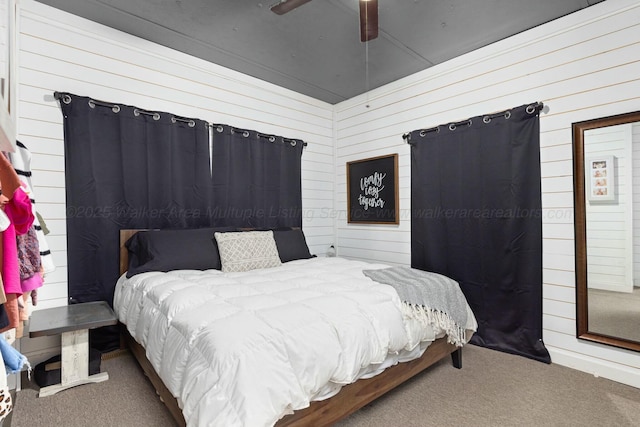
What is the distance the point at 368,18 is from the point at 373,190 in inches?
87.1

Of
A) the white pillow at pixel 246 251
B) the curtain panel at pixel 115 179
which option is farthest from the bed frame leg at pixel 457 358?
the curtain panel at pixel 115 179

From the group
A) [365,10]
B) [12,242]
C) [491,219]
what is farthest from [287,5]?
[491,219]

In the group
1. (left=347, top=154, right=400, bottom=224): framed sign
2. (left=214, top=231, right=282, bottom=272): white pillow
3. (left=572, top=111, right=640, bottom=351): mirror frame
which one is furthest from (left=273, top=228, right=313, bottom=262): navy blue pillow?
(left=572, top=111, right=640, bottom=351): mirror frame

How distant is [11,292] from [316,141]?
3715 millimetres

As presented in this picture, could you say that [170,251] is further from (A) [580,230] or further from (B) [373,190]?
(A) [580,230]

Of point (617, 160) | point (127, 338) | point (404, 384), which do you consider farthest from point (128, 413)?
point (617, 160)

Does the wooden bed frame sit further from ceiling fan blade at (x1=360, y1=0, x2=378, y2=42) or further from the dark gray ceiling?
the dark gray ceiling

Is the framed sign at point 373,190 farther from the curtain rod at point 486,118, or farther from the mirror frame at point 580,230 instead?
the mirror frame at point 580,230

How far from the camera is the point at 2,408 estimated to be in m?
0.76

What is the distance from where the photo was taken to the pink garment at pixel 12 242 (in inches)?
37.1

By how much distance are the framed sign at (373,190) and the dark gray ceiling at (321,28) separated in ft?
3.35

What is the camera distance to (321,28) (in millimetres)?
2744

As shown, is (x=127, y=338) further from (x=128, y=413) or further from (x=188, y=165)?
(x=188, y=165)

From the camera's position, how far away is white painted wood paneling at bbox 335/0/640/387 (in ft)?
7.73
